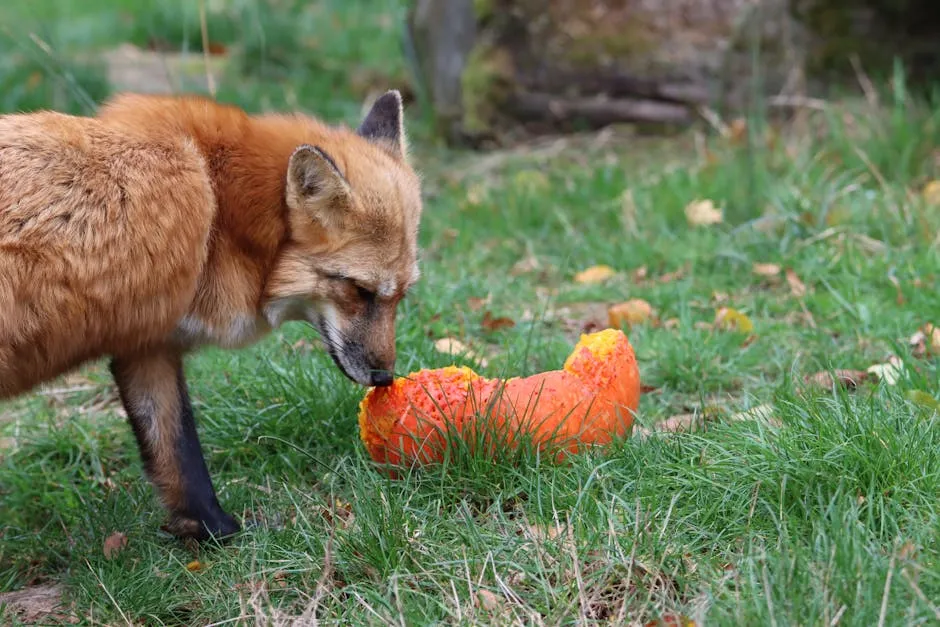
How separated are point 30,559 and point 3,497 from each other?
0.49 m

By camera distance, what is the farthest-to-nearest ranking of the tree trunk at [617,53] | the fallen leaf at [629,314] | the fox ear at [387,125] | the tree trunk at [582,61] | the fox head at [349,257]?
1. the tree trunk at [582,61]
2. the tree trunk at [617,53]
3. the fallen leaf at [629,314]
4. the fox ear at [387,125]
5. the fox head at [349,257]

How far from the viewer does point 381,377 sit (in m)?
3.33

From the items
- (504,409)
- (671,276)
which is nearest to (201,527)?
(504,409)

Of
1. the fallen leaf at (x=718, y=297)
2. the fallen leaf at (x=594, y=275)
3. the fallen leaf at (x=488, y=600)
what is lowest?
the fallen leaf at (x=718, y=297)

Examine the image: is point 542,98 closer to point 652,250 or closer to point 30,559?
point 652,250

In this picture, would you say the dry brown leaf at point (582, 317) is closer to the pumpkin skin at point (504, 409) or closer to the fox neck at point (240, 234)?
the pumpkin skin at point (504, 409)

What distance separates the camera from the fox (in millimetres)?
2779

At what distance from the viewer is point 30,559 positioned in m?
3.41

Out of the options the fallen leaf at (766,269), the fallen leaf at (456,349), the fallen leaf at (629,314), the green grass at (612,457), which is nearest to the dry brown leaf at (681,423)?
the green grass at (612,457)

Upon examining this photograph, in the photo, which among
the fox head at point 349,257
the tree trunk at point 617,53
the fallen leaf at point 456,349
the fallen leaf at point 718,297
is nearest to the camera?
the fox head at point 349,257

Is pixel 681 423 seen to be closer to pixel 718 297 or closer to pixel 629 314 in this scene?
pixel 629 314

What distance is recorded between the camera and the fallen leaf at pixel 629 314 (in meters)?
4.71

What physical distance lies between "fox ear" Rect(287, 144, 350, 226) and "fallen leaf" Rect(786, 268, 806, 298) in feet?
8.96

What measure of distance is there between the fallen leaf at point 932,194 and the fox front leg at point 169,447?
14.3 ft
